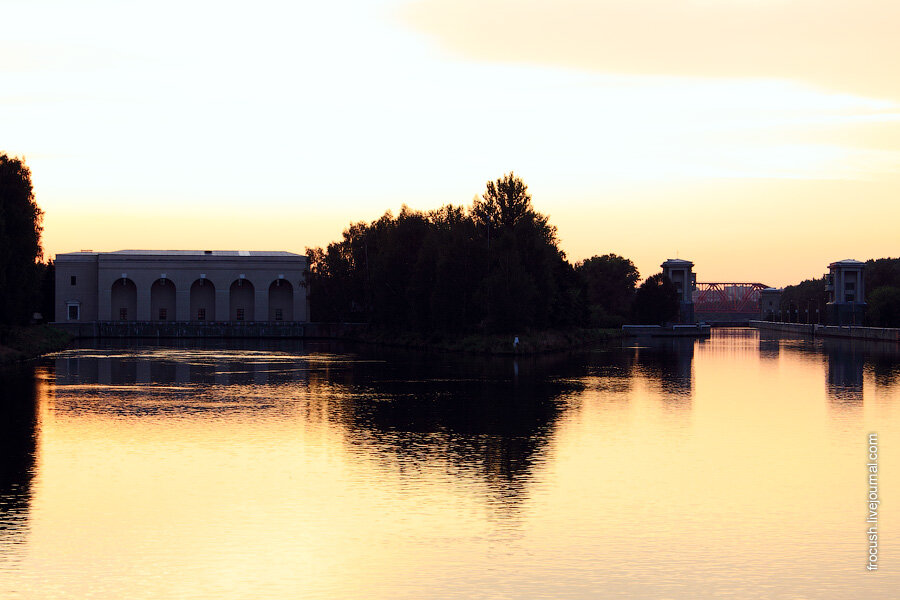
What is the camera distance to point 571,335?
11162cm

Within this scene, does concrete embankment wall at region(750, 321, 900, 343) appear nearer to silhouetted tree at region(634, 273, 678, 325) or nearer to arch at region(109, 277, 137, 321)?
silhouetted tree at region(634, 273, 678, 325)

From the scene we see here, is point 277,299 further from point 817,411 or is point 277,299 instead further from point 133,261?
point 817,411

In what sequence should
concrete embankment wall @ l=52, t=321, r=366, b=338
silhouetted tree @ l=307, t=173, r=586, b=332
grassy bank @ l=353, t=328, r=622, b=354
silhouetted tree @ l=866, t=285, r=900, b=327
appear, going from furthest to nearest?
silhouetted tree @ l=866, t=285, r=900, b=327
concrete embankment wall @ l=52, t=321, r=366, b=338
silhouetted tree @ l=307, t=173, r=586, b=332
grassy bank @ l=353, t=328, r=622, b=354

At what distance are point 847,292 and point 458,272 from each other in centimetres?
12145

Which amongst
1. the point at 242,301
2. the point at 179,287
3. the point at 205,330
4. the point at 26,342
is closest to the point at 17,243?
the point at 26,342

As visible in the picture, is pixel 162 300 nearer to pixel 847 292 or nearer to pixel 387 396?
pixel 387 396

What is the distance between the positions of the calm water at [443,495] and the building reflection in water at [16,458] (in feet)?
0.38

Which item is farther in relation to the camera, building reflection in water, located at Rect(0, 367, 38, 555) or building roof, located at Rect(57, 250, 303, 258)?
building roof, located at Rect(57, 250, 303, 258)

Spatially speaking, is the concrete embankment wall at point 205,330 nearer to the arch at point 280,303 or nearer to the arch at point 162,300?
the arch at point 280,303

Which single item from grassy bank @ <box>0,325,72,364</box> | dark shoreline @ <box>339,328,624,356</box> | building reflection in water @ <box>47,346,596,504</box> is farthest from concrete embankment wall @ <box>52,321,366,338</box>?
building reflection in water @ <box>47,346,596,504</box>

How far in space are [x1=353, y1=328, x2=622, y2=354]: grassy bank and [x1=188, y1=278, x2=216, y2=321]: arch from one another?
4342 centimetres

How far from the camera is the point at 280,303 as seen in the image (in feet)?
532

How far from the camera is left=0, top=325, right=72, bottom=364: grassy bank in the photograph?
258 feet

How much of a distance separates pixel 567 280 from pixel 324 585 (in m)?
104
